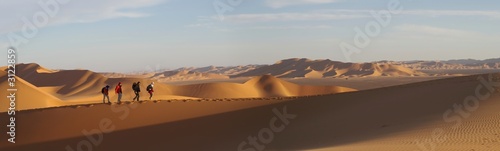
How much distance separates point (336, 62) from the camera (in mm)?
161000

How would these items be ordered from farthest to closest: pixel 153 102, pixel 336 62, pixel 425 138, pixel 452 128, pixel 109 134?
pixel 336 62 < pixel 153 102 < pixel 109 134 < pixel 452 128 < pixel 425 138

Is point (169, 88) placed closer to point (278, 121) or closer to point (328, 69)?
point (278, 121)

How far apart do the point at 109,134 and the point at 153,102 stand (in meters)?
3.62

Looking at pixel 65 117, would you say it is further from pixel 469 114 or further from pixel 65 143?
pixel 469 114

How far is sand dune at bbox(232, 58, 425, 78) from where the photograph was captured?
131000 millimetres

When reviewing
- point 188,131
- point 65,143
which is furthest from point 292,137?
point 65,143

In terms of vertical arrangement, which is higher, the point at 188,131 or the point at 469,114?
the point at 188,131

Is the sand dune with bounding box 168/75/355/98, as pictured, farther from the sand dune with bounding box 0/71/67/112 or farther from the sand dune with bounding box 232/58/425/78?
the sand dune with bounding box 232/58/425/78

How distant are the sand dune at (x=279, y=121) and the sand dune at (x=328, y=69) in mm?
102295

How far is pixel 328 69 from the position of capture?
149 m

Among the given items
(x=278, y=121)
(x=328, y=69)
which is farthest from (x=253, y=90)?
(x=328, y=69)

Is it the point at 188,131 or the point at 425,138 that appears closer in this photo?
the point at 425,138

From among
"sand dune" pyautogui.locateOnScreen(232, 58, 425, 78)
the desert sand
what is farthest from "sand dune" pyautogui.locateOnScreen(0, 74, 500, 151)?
"sand dune" pyautogui.locateOnScreen(232, 58, 425, 78)

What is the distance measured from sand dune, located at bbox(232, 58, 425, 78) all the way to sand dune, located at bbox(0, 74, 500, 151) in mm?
102295
